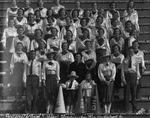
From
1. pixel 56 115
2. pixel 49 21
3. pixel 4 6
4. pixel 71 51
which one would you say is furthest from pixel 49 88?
pixel 4 6

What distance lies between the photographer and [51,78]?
1290cm

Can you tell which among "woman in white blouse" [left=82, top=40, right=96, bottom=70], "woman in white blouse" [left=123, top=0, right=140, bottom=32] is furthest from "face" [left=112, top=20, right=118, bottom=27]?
"woman in white blouse" [left=82, top=40, right=96, bottom=70]

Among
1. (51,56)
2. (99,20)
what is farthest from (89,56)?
(99,20)

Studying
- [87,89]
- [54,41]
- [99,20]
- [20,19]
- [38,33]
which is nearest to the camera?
[87,89]

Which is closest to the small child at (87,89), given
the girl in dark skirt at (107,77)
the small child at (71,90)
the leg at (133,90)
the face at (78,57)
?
the small child at (71,90)

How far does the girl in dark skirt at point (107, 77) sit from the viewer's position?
12594mm

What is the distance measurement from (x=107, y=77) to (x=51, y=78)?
154 cm

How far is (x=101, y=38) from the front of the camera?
557 inches

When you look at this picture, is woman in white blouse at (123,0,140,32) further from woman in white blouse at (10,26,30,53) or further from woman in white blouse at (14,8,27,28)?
woman in white blouse at (10,26,30,53)

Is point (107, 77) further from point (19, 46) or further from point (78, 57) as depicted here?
point (19, 46)

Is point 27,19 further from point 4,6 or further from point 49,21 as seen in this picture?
point 4,6

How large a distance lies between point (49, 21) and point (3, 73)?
7.74 feet

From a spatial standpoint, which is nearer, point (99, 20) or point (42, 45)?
point (42, 45)

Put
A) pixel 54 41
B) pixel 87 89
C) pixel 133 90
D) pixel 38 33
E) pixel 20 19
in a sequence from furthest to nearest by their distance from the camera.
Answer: pixel 20 19 → pixel 54 41 → pixel 38 33 → pixel 133 90 → pixel 87 89
